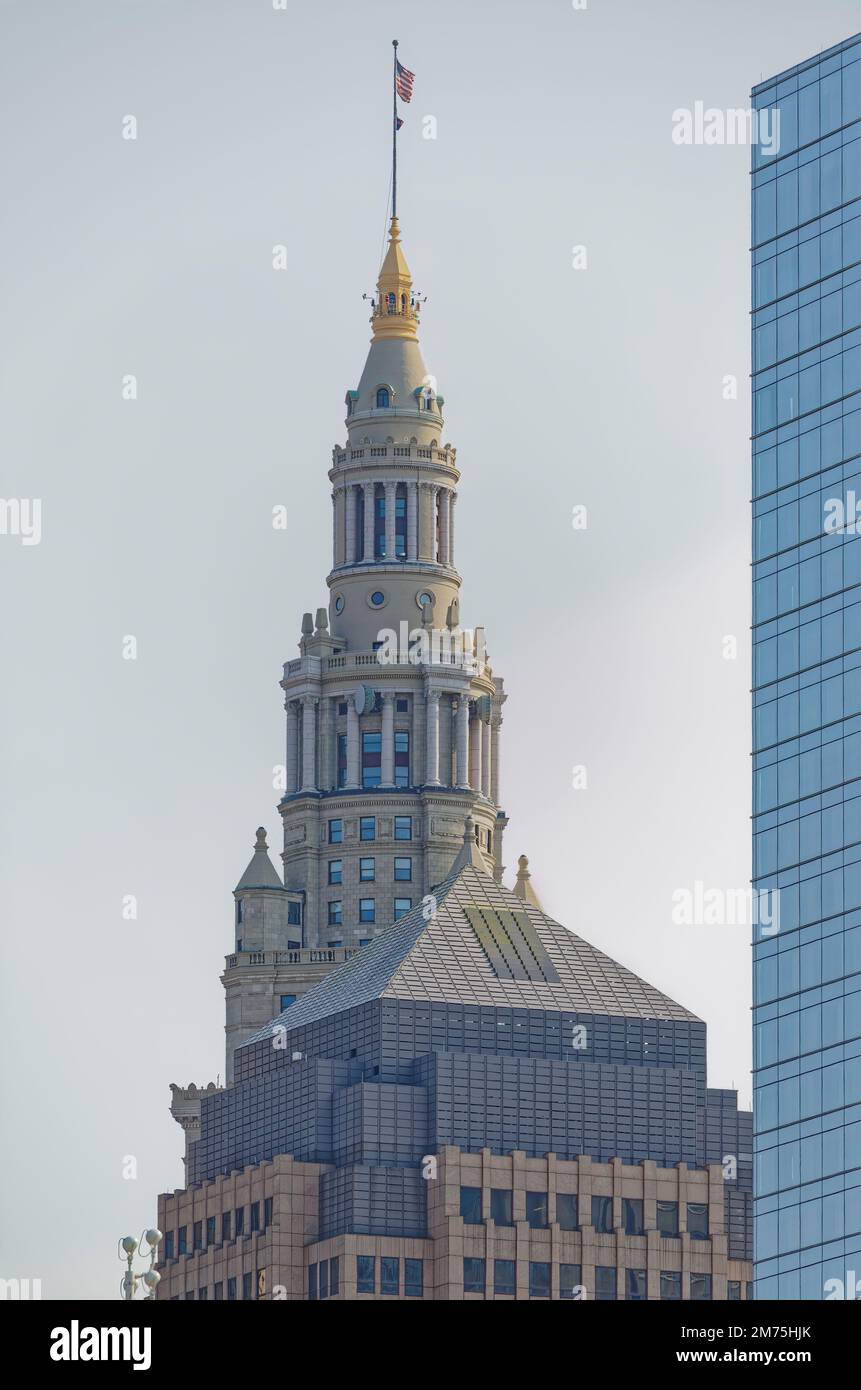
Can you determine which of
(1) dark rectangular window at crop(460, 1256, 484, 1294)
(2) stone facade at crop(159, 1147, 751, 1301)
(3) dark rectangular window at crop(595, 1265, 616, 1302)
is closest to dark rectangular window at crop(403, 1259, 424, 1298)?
(2) stone facade at crop(159, 1147, 751, 1301)

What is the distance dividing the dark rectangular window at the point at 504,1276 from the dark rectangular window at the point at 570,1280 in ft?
8.83

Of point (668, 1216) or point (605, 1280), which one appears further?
point (668, 1216)

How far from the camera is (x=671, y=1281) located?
18225cm

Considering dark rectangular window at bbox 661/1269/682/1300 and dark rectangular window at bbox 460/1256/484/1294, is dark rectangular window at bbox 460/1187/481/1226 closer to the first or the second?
dark rectangular window at bbox 460/1256/484/1294

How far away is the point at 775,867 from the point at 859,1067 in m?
11.0

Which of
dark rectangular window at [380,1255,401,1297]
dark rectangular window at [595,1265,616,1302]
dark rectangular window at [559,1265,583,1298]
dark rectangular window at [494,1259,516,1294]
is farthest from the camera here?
dark rectangular window at [595,1265,616,1302]

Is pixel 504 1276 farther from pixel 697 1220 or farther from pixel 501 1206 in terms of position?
pixel 697 1220

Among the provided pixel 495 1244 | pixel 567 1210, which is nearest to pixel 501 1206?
pixel 495 1244

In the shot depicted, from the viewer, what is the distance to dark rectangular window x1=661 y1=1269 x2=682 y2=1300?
182 meters

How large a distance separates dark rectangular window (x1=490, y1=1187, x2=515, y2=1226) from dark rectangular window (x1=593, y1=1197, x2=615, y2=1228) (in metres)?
5.05

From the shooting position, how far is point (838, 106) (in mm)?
139125

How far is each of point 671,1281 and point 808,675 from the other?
185 ft

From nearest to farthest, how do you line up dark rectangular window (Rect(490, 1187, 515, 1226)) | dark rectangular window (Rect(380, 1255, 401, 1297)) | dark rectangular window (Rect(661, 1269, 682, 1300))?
1. dark rectangular window (Rect(380, 1255, 401, 1297))
2. dark rectangular window (Rect(661, 1269, 682, 1300))
3. dark rectangular window (Rect(490, 1187, 515, 1226))

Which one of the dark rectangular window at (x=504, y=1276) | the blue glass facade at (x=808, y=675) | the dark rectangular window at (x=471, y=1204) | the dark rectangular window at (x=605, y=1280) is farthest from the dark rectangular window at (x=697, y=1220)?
the blue glass facade at (x=808, y=675)
